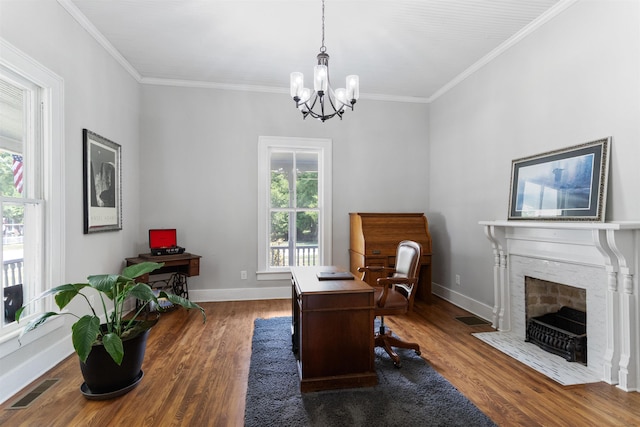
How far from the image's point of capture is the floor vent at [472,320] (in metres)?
3.35

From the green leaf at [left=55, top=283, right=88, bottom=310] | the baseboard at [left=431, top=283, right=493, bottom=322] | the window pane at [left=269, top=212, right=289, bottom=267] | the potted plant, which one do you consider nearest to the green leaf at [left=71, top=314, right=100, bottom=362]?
the potted plant

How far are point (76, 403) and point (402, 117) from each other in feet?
15.3

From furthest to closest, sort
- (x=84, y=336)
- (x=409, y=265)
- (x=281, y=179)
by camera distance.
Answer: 1. (x=281, y=179)
2. (x=409, y=265)
3. (x=84, y=336)

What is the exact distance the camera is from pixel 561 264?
8.43 ft

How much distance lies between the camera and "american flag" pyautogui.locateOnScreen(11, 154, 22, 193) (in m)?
2.16

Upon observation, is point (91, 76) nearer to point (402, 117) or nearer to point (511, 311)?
point (402, 117)

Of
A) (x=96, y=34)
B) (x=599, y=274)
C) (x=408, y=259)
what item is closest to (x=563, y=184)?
(x=599, y=274)

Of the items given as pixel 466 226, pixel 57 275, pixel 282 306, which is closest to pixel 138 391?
pixel 57 275

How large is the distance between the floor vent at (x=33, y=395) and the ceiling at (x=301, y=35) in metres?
2.90

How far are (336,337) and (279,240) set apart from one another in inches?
99.5

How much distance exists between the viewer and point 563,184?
257cm

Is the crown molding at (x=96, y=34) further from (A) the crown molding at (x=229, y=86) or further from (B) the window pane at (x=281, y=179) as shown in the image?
(B) the window pane at (x=281, y=179)

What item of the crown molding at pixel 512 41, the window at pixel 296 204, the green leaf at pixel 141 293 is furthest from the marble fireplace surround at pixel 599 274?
the green leaf at pixel 141 293

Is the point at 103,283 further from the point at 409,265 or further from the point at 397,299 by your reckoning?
the point at 409,265
